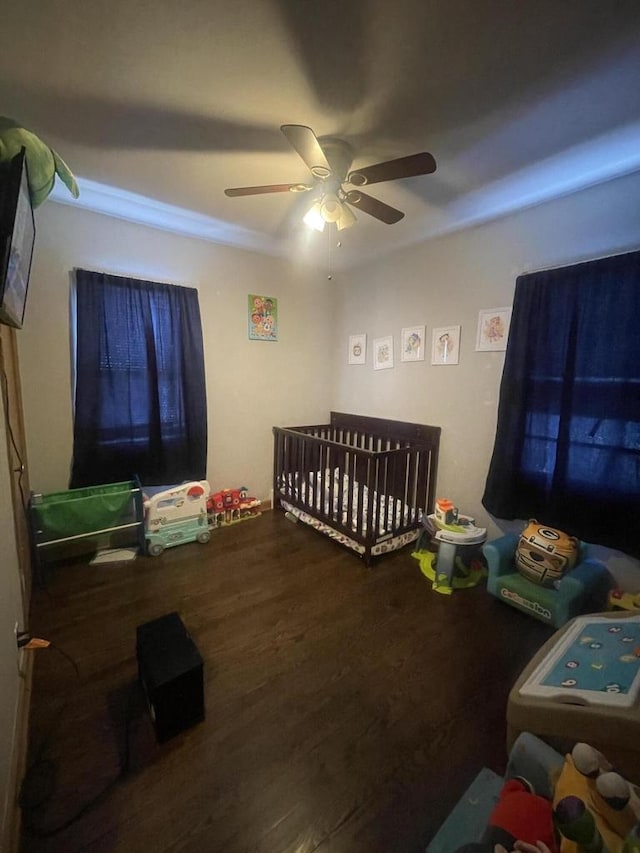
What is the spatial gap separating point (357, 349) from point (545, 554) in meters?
2.18

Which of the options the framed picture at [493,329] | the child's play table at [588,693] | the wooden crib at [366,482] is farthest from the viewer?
the wooden crib at [366,482]

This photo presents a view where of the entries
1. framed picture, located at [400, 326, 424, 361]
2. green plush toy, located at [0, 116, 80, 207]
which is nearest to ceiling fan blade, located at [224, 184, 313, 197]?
green plush toy, located at [0, 116, 80, 207]

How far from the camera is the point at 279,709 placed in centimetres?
129

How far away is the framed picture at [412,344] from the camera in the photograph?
2619mm

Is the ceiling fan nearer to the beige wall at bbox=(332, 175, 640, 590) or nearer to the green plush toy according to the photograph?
the green plush toy

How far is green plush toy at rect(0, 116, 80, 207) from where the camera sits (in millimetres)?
Answer: 986

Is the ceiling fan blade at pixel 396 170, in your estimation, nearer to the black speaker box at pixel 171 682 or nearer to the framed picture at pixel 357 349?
the framed picture at pixel 357 349

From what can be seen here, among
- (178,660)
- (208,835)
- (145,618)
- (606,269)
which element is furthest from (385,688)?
(606,269)

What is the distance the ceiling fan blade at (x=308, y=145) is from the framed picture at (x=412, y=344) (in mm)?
1415

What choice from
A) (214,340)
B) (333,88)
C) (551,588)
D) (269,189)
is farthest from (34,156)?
Result: (551,588)

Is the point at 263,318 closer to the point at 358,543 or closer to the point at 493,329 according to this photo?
the point at 493,329

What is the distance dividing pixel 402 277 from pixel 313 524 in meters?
2.15

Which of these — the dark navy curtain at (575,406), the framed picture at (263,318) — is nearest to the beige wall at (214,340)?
the framed picture at (263,318)

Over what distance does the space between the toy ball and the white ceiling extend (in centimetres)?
186
